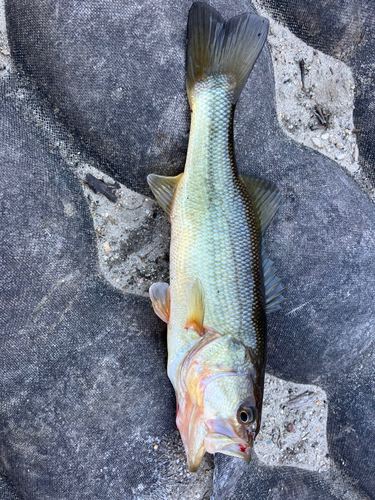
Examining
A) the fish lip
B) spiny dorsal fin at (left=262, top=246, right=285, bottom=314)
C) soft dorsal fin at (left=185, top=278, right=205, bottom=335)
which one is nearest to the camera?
the fish lip

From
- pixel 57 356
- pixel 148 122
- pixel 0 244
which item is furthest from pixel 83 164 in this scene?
pixel 57 356

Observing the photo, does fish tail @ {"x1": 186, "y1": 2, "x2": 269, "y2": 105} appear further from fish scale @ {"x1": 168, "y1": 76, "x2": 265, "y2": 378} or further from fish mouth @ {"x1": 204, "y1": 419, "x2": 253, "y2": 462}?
fish mouth @ {"x1": 204, "y1": 419, "x2": 253, "y2": 462}

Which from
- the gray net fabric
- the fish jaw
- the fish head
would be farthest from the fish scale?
the fish jaw

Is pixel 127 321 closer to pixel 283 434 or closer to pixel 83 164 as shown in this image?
pixel 83 164

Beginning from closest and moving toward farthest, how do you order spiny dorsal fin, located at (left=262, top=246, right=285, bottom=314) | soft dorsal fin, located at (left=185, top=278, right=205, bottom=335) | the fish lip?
the fish lip
soft dorsal fin, located at (left=185, top=278, right=205, bottom=335)
spiny dorsal fin, located at (left=262, top=246, right=285, bottom=314)

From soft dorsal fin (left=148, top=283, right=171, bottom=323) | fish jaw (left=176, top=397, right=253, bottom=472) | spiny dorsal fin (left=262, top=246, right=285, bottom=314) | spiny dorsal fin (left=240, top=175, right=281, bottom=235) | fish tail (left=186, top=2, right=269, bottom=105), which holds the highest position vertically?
fish tail (left=186, top=2, right=269, bottom=105)

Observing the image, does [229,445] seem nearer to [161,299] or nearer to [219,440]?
[219,440]
